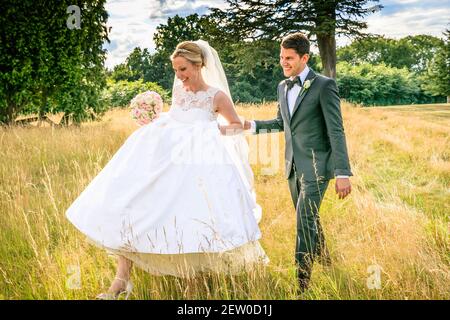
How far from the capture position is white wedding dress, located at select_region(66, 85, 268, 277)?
113 inches

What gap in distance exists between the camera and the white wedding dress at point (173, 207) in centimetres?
288

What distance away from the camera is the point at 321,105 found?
315 cm

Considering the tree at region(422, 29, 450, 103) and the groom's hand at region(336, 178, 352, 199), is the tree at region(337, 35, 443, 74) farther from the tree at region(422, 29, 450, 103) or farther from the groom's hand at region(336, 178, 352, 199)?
the groom's hand at region(336, 178, 352, 199)

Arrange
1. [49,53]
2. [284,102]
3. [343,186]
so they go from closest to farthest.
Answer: [343,186]
[284,102]
[49,53]

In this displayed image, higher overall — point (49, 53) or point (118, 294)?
point (49, 53)

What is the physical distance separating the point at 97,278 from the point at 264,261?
53.9 inches

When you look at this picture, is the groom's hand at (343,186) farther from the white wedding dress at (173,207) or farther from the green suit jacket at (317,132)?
the white wedding dress at (173,207)

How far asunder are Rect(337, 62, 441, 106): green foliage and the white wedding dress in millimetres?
27835

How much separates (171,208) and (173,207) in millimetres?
16

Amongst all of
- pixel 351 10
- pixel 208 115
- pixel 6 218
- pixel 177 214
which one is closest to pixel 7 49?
pixel 6 218

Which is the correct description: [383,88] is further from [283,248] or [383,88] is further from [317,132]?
[317,132]

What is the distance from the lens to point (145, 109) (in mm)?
3762

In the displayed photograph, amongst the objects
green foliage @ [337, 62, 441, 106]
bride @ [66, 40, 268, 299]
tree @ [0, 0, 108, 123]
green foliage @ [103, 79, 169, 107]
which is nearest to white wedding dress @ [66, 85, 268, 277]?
bride @ [66, 40, 268, 299]

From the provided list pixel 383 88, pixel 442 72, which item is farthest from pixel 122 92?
pixel 383 88
